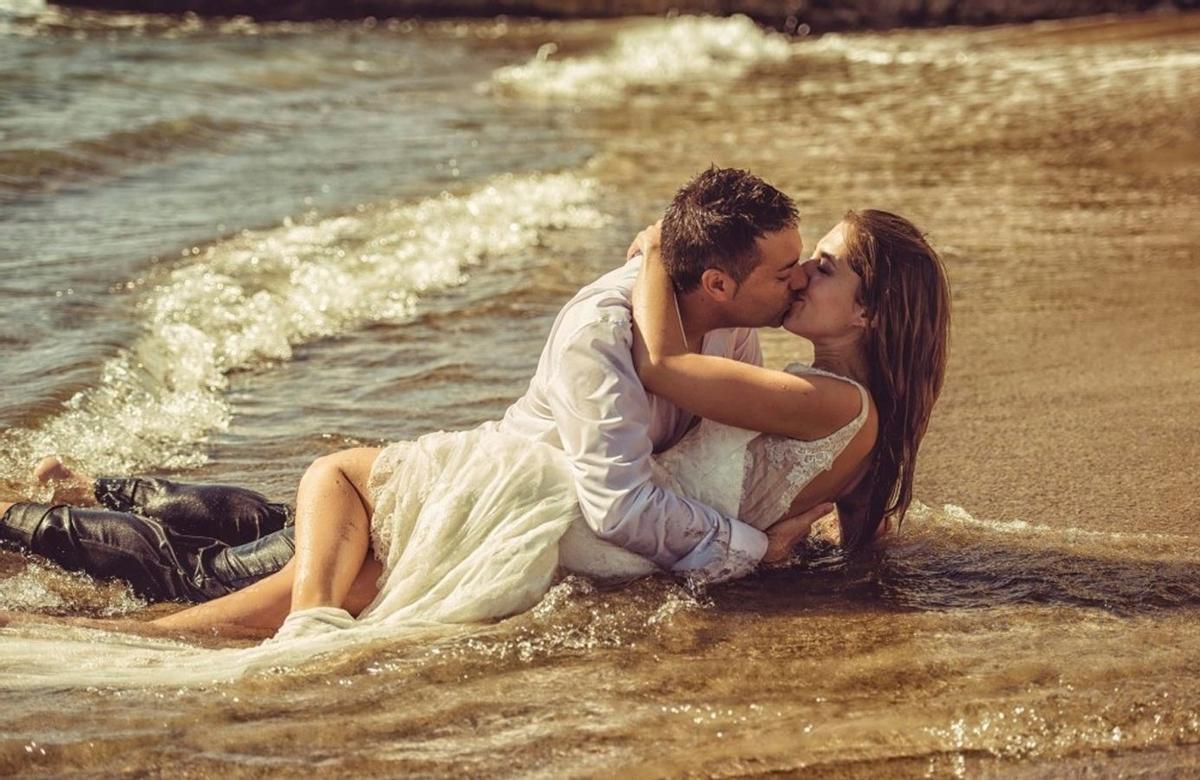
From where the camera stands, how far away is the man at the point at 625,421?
169 inches

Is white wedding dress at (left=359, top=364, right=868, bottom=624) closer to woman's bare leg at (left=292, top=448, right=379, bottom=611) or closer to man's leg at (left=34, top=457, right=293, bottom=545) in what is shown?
woman's bare leg at (left=292, top=448, right=379, bottom=611)

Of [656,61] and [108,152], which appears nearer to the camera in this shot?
[108,152]

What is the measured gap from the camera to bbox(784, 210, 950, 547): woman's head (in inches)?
177

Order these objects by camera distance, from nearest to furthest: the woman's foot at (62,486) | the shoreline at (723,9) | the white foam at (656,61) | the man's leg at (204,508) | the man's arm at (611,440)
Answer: the man's arm at (611,440)
the man's leg at (204,508)
the woman's foot at (62,486)
the white foam at (656,61)
the shoreline at (723,9)

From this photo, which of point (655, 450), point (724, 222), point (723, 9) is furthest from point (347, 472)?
point (723, 9)

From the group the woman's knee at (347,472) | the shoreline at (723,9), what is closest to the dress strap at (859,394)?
the woman's knee at (347,472)

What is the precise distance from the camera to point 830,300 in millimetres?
4516

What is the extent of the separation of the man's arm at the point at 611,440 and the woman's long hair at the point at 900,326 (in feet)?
2.32

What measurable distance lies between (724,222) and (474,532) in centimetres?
111

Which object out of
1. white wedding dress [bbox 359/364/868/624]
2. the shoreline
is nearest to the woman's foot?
white wedding dress [bbox 359/364/868/624]

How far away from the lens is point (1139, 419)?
20.1ft

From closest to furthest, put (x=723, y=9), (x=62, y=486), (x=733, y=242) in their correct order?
(x=733, y=242), (x=62, y=486), (x=723, y=9)

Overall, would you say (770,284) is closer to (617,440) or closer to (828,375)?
(828,375)

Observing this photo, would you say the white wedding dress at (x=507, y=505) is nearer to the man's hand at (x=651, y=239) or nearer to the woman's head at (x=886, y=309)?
the woman's head at (x=886, y=309)
